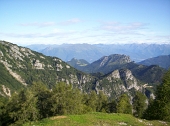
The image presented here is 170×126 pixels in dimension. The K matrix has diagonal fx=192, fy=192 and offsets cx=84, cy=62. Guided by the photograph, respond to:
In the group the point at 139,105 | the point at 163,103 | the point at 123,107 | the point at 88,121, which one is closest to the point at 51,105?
the point at 88,121

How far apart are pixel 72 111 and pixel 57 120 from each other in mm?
22630

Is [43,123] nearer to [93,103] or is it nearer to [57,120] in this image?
[57,120]

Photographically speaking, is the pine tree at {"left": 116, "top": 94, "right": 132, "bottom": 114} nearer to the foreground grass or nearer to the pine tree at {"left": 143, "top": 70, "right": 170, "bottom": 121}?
the pine tree at {"left": 143, "top": 70, "right": 170, "bottom": 121}

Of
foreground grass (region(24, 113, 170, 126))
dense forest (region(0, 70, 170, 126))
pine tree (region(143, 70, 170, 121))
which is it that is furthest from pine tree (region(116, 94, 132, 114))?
foreground grass (region(24, 113, 170, 126))

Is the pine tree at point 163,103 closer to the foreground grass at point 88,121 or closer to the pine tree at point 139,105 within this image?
the foreground grass at point 88,121

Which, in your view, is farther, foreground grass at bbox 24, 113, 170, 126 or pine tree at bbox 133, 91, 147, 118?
pine tree at bbox 133, 91, 147, 118

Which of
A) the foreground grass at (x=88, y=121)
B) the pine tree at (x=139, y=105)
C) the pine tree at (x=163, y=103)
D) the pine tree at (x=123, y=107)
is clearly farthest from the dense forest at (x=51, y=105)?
the pine tree at (x=139, y=105)

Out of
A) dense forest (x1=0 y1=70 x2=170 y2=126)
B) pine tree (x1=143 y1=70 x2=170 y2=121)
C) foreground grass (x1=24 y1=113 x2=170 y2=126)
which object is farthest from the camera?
pine tree (x1=143 y1=70 x2=170 y2=121)

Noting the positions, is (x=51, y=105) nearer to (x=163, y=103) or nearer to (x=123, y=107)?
(x=163, y=103)

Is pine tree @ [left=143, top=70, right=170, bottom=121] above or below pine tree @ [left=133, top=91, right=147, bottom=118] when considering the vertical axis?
above

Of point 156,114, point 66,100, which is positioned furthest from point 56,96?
point 156,114

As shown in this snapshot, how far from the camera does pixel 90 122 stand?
38.2 m

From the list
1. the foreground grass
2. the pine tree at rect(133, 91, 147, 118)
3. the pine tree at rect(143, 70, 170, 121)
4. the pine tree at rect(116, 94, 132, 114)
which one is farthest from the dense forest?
the pine tree at rect(133, 91, 147, 118)

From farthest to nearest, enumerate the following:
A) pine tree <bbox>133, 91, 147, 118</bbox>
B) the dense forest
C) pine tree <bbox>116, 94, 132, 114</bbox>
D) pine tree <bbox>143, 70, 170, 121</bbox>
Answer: pine tree <bbox>133, 91, 147, 118</bbox> < pine tree <bbox>116, 94, 132, 114</bbox> < pine tree <bbox>143, 70, 170, 121</bbox> < the dense forest
